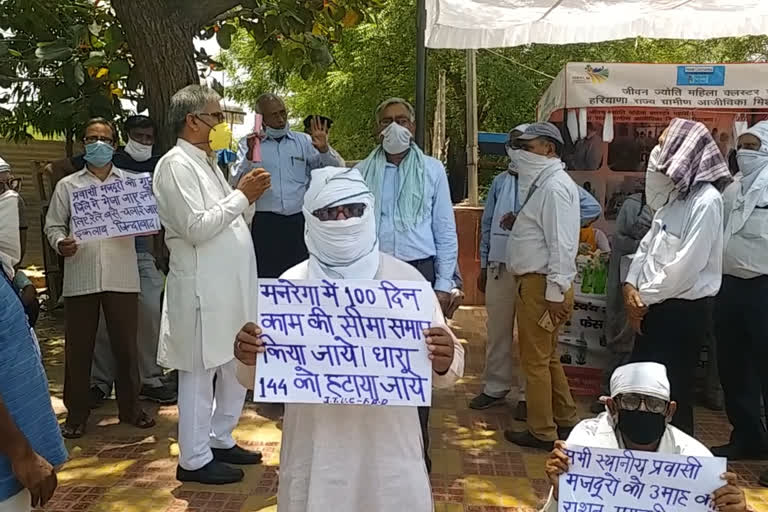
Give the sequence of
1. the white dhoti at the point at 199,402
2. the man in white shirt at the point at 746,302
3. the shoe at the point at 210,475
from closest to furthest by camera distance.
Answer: the white dhoti at the point at 199,402 → the shoe at the point at 210,475 → the man in white shirt at the point at 746,302

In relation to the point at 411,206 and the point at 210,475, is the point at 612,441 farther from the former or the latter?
the point at 210,475

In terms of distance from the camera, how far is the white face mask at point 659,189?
3.74 meters

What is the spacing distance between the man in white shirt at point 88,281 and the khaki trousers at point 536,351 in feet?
8.36

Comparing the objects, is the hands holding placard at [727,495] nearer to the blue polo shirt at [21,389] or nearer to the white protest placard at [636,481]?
the white protest placard at [636,481]

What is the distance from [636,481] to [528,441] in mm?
2395

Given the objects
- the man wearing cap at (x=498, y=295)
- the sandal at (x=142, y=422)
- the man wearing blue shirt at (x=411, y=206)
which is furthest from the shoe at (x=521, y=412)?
the sandal at (x=142, y=422)

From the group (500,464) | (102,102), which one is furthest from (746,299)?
(102,102)

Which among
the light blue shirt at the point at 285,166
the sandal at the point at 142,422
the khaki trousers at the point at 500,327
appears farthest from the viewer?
the khaki trousers at the point at 500,327

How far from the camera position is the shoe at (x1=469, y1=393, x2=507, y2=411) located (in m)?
5.39

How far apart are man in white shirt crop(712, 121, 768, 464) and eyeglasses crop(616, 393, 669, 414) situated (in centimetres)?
207

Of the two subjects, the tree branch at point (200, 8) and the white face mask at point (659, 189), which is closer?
the white face mask at point (659, 189)

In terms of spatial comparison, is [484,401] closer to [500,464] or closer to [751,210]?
[500,464]

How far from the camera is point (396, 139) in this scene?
13.3ft

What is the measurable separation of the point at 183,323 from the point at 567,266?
2.19m
